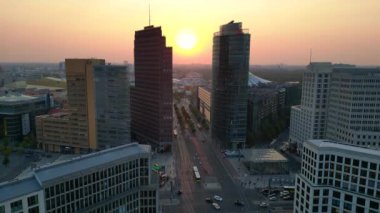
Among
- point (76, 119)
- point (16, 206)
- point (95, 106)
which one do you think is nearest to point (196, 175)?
point (95, 106)

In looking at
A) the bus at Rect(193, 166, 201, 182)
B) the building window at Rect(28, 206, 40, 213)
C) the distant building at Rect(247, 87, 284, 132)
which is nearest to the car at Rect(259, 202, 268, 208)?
the bus at Rect(193, 166, 201, 182)

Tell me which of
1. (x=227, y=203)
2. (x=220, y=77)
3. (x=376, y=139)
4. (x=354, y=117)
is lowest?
(x=227, y=203)

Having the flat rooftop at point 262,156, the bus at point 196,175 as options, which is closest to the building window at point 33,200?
the bus at point 196,175

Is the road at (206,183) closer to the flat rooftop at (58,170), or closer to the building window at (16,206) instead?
the flat rooftop at (58,170)

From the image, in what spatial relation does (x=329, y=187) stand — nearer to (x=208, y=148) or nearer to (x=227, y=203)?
(x=227, y=203)

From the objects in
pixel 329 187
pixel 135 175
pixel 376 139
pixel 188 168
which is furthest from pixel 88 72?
pixel 376 139

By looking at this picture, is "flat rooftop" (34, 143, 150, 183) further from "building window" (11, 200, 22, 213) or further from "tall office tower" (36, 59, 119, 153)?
"tall office tower" (36, 59, 119, 153)

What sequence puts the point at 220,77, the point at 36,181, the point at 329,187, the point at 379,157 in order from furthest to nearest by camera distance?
the point at 220,77 → the point at 329,187 → the point at 379,157 → the point at 36,181
